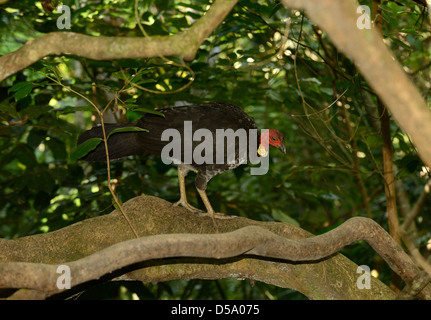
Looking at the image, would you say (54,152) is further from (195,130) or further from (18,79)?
(195,130)

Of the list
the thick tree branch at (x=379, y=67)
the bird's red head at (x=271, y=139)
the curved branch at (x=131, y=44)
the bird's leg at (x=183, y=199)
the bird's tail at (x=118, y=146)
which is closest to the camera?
the thick tree branch at (x=379, y=67)

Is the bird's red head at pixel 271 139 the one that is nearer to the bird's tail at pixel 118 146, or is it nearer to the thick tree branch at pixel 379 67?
the bird's tail at pixel 118 146

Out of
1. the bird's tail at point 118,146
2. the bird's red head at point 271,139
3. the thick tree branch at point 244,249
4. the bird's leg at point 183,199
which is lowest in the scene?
the thick tree branch at point 244,249

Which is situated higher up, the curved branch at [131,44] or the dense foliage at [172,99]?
the dense foliage at [172,99]

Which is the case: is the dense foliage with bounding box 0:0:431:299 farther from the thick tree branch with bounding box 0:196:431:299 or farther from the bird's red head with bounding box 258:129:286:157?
the thick tree branch with bounding box 0:196:431:299

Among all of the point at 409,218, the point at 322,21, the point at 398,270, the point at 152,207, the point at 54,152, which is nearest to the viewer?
the point at 322,21

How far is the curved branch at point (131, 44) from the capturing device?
152 centimetres

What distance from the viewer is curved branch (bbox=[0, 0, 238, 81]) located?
152cm

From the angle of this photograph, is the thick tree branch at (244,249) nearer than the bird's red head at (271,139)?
Yes

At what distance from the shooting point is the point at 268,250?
2.02m

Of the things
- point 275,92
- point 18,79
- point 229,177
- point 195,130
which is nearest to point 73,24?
point 18,79

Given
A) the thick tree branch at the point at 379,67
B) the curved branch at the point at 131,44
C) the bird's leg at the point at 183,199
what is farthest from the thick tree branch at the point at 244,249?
the thick tree branch at the point at 379,67

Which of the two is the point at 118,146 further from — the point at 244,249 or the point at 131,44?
the point at 131,44

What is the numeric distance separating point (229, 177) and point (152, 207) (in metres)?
3.50
